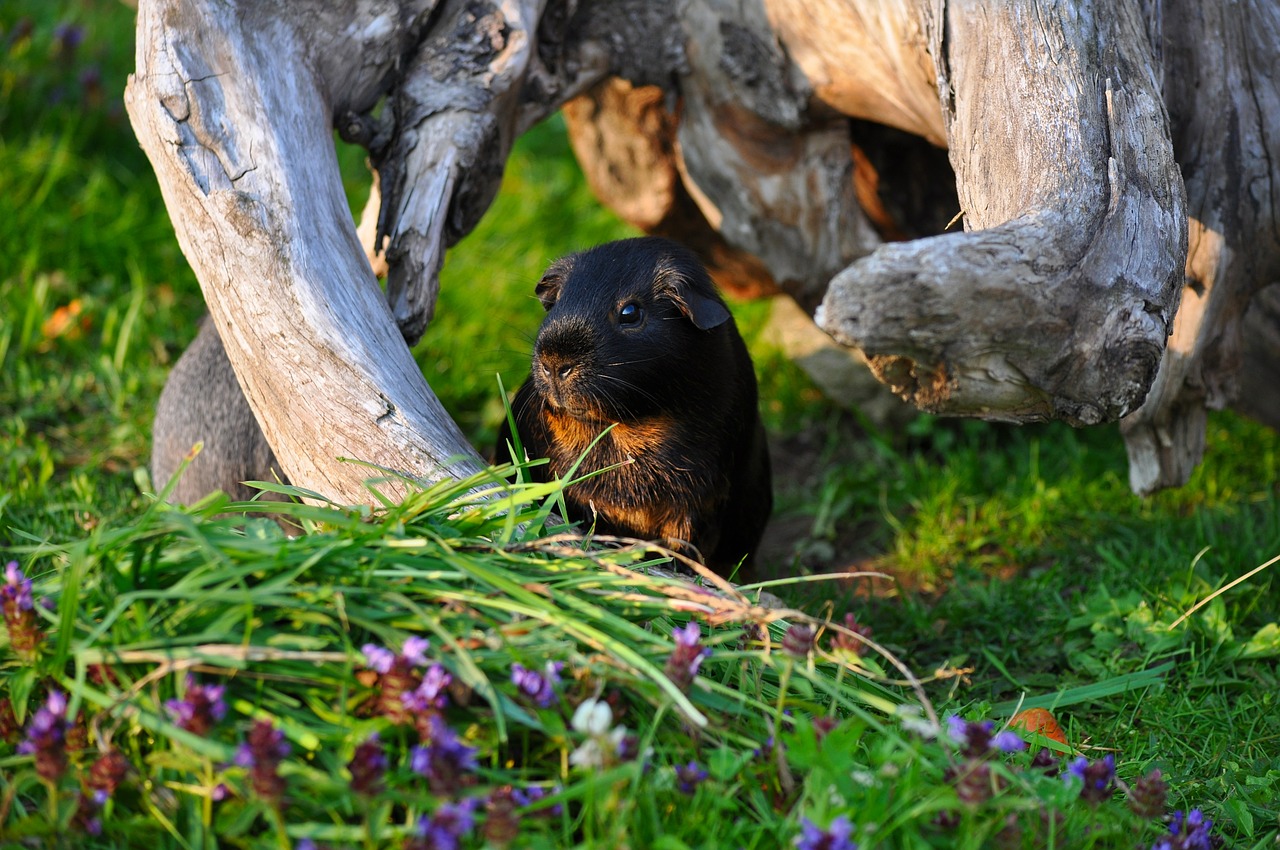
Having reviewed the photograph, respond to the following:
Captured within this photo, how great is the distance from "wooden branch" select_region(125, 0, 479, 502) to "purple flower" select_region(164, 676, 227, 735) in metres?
0.96

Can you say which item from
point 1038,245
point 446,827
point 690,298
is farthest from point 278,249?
point 1038,245

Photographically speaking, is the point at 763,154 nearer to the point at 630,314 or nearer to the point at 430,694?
the point at 630,314

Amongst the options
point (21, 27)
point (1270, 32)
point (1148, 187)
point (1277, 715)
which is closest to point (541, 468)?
point (1148, 187)

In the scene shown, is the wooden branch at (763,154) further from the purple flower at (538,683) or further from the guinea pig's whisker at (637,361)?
the purple flower at (538,683)

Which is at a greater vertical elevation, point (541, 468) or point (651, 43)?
point (651, 43)

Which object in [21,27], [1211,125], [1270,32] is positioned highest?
[21,27]

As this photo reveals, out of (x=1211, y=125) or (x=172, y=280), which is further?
(x=172, y=280)

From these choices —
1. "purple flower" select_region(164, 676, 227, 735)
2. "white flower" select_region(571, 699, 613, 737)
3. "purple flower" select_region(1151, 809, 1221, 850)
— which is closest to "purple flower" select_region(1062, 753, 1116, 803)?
"purple flower" select_region(1151, 809, 1221, 850)

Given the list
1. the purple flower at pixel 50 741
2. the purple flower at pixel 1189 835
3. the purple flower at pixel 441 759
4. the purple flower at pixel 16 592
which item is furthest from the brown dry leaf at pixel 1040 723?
the purple flower at pixel 16 592

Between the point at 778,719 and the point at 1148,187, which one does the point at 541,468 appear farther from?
the point at 1148,187

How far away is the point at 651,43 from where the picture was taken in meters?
4.60

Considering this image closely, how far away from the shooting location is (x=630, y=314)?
361cm

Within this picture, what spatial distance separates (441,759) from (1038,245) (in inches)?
66.7

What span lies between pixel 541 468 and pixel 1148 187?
207 cm
